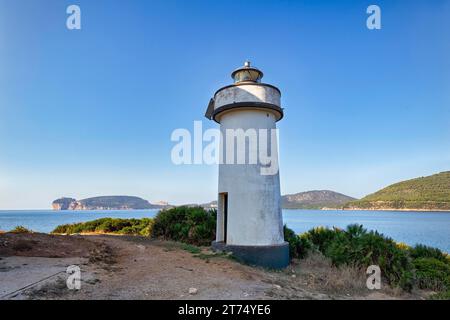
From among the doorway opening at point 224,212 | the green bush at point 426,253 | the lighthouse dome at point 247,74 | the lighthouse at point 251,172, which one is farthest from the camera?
the green bush at point 426,253

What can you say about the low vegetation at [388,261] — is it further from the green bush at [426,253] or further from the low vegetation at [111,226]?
the low vegetation at [111,226]

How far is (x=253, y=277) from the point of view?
663 centimetres

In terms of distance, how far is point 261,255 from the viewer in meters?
8.48

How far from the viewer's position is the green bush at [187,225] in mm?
11617

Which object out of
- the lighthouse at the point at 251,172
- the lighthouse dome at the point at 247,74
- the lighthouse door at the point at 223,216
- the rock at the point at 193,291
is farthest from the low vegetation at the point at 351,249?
the lighthouse dome at the point at 247,74

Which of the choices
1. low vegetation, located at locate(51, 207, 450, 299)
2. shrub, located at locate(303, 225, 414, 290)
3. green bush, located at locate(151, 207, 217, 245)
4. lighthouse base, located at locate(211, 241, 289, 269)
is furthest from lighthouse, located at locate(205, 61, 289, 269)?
green bush, located at locate(151, 207, 217, 245)

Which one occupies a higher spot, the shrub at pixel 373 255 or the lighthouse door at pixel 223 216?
the lighthouse door at pixel 223 216

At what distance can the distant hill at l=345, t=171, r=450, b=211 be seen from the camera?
8206 cm

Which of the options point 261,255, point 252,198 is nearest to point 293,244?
point 261,255

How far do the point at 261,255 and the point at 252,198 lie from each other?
5.37 ft

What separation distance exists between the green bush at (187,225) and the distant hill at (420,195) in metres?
88.2

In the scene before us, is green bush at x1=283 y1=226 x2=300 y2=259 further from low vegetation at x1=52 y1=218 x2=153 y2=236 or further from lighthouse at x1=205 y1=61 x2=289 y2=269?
low vegetation at x1=52 y1=218 x2=153 y2=236

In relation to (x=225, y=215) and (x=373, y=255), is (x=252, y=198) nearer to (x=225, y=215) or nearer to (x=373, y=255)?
(x=225, y=215)

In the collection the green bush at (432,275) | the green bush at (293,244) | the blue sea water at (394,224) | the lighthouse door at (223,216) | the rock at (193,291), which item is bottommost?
the blue sea water at (394,224)
